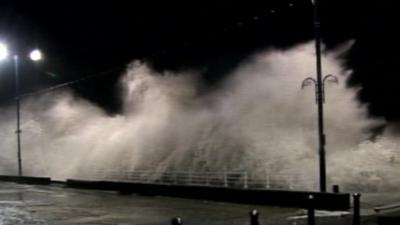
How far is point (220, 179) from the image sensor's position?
3008 cm

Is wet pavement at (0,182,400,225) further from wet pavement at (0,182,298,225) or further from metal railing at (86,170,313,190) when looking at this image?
metal railing at (86,170,313,190)

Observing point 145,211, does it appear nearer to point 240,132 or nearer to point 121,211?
point 121,211

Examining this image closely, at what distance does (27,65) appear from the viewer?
64.9m

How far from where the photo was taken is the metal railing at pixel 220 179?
27056mm

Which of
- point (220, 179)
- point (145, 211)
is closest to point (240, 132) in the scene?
point (220, 179)

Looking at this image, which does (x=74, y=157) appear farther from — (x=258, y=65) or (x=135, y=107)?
(x=258, y=65)

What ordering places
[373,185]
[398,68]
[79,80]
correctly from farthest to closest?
[79,80], [398,68], [373,185]

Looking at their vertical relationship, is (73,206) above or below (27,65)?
below

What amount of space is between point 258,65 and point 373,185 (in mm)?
9977

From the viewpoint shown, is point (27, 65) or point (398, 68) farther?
point (27, 65)

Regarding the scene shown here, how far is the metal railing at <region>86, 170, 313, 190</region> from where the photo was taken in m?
27.1

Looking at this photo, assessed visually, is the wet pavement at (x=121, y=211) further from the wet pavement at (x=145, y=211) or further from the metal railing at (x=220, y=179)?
the metal railing at (x=220, y=179)

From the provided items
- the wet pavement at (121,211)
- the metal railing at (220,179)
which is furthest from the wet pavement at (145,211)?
the metal railing at (220,179)

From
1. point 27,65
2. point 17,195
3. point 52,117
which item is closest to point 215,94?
point 17,195
